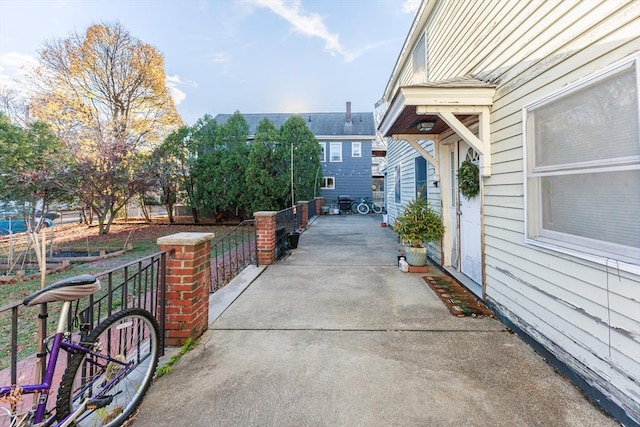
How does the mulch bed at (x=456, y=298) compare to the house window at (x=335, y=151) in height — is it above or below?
below

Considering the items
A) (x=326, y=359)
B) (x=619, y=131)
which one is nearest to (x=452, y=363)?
(x=326, y=359)

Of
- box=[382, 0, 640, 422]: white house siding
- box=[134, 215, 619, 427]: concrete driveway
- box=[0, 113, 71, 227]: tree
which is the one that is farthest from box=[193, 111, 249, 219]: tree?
box=[382, 0, 640, 422]: white house siding

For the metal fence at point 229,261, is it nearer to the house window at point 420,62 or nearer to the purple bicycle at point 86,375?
the purple bicycle at point 86,375

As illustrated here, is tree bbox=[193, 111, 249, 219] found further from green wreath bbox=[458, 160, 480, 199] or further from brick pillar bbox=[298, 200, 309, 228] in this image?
green wreath bbox=[458, 160, 480, 199]

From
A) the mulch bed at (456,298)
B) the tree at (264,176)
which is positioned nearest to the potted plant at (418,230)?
the mulch bed at (456,298)

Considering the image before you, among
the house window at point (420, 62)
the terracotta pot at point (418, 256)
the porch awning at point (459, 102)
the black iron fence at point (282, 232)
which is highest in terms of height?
the house window at point (420, 62)

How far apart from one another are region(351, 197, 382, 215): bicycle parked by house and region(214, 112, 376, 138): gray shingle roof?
453 centimetres

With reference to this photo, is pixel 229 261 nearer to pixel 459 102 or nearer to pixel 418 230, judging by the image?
pixel 418 230

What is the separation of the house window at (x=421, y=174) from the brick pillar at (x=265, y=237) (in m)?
3.25

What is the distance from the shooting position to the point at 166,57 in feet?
48.3

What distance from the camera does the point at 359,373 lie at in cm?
213

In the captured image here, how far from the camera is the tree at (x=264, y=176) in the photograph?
42.3 ft

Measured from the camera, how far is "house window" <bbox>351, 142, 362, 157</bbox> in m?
19.3

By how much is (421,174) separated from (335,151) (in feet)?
44.4
